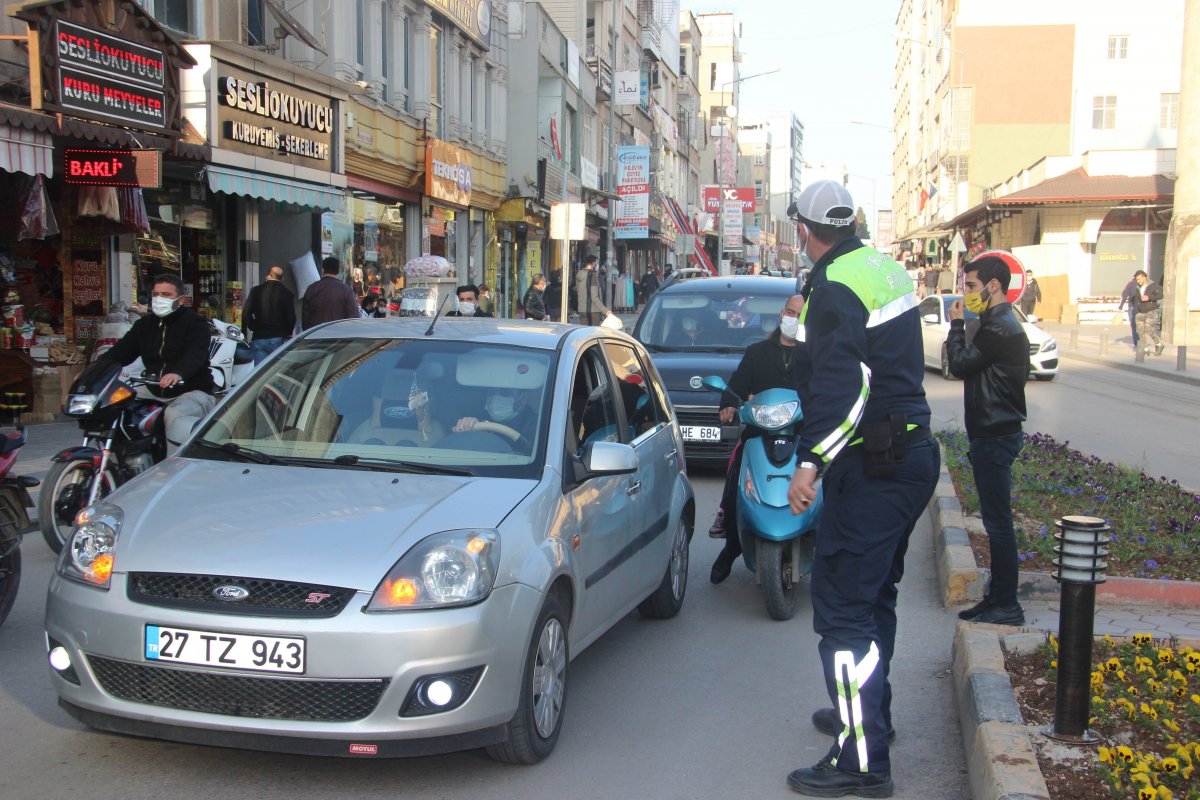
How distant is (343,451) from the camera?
4.93 metres

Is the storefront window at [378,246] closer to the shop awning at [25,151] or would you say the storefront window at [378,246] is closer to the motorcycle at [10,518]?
the shop awning at [25,151]

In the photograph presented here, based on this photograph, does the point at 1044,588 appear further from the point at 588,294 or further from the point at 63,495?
the point at 588,294

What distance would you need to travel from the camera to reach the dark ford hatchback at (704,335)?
1091cm

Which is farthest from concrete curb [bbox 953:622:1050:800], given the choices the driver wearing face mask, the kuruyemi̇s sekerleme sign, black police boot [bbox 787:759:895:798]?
the kuruyemi̇s sekerleme sign

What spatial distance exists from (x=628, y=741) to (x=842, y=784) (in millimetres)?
903

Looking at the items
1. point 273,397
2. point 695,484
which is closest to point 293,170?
point 695,484

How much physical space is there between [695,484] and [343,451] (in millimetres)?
6367

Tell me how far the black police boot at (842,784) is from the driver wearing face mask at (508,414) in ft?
5.58

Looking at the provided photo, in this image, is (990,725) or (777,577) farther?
(777,577)

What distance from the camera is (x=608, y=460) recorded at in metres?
4.85

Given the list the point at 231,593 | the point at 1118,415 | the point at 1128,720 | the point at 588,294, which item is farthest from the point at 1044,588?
the point at 588,294

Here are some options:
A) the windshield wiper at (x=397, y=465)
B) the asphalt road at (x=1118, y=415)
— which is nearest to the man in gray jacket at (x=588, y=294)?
the asphalt road at (x=1118, y=415)

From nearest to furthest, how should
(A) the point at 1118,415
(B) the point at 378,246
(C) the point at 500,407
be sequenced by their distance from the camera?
(C) the point at 500,407 < (A) the point at 1118,415 < (B) the point at 378,246

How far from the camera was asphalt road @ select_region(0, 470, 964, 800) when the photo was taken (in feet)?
13.6
